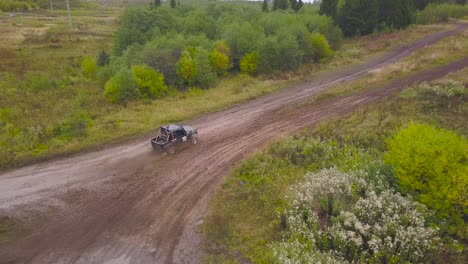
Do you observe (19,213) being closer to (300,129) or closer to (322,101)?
(300,129)

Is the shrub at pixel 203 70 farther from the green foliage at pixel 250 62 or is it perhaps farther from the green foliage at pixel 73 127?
the green foliage at pixel 73 127

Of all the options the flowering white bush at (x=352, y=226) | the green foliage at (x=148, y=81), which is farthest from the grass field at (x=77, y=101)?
the flowering white bush at (x=352, y=226)

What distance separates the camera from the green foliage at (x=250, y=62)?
39.1 m

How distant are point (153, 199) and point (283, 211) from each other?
6.50 metres

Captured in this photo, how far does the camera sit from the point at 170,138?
75.3 feet

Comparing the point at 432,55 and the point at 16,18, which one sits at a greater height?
the point at 16,18

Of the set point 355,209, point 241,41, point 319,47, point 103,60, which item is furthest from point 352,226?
point 103,60

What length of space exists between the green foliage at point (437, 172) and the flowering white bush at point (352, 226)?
841 millimetres

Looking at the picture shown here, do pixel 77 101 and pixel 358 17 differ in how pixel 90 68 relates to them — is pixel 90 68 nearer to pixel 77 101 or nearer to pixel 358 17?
pixel 77 101

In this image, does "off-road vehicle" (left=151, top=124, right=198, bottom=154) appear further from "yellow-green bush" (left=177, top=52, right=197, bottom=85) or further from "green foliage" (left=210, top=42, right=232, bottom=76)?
"green foliage" (left=210, top=42, right=232, bottom=76)

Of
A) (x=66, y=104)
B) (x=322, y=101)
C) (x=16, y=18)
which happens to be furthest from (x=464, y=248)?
(x=16, y=18)

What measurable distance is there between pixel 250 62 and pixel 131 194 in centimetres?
2397

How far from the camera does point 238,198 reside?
728 inches

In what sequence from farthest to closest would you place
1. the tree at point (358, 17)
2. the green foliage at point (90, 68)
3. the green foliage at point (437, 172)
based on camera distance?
the tree at point (358, 17), the green foliage at point (90, 68), the green foliage at point (437, 172)
